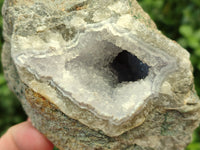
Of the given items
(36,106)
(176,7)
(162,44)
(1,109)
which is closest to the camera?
(162,44)

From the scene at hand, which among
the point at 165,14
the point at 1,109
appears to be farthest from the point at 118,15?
the point at 1,109

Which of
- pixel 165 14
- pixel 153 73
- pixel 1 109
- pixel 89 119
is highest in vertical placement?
pixel 165 14

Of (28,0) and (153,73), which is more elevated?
(28,0)

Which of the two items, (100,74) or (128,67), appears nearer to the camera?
(100,74)

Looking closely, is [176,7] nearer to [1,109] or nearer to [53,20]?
[53,20]

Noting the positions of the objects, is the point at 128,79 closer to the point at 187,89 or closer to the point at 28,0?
the point at 187,89

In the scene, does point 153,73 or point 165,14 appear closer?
point 153,73

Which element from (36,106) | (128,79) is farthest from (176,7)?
(36,106)

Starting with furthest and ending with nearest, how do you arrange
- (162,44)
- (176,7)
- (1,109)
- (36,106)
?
(176,7)
(1,109)
(36,106)
(162,44)
